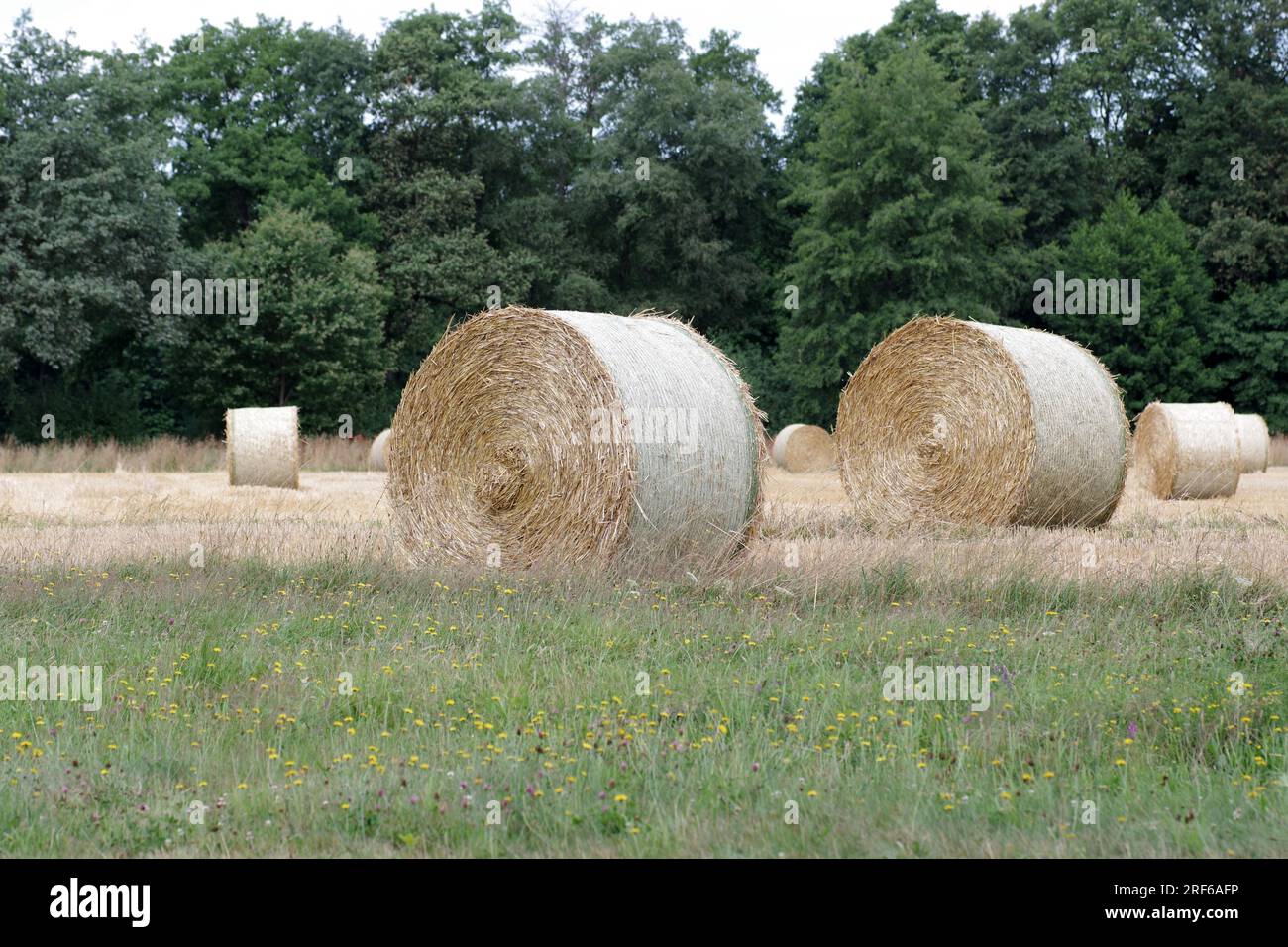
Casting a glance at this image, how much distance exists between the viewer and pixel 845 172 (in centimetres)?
3609

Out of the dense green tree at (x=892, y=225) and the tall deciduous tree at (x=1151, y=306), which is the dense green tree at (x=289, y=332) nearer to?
the dense green tree at (x=892, y=225)

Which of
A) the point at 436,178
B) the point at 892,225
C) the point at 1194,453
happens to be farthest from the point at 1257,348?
the point at 436,178

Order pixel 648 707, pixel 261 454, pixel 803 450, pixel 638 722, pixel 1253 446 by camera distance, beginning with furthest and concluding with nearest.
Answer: pixel 803 450 < pixel 1253 446 < pixel 261 454 < pixel 648 707 < pixel 638 722

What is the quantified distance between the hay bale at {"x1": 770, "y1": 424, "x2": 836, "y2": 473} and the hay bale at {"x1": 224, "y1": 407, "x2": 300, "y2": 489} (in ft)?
37.5

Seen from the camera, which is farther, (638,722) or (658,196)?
(658,196)

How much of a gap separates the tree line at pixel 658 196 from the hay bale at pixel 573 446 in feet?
74.9

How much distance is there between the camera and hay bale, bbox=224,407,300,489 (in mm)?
18891

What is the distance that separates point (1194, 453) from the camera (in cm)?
1844

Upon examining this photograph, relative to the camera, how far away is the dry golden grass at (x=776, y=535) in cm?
882

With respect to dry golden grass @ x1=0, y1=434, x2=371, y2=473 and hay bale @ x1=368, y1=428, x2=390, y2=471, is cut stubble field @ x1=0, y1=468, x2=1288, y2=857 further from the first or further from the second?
hay bale @ x1=368, y1=428, x2=390, y2=471

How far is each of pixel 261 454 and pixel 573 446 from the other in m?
10.3

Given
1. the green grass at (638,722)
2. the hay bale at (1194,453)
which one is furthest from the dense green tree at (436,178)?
the green grass at (638,722)

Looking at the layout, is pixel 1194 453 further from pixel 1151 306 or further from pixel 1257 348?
pixel 1257 348
